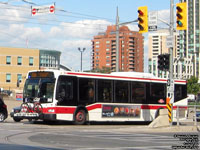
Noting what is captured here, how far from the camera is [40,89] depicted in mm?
26188

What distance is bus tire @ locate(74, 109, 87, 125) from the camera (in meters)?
26.8

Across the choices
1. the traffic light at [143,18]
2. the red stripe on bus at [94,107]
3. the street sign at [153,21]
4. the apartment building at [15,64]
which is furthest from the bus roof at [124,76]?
the apartment building at [15,64]

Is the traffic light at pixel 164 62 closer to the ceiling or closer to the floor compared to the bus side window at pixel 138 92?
closer to the ceiling

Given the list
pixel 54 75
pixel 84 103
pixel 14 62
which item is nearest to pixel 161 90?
pixel 84 103

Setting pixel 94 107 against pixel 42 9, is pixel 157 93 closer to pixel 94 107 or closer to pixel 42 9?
pixel 94 107

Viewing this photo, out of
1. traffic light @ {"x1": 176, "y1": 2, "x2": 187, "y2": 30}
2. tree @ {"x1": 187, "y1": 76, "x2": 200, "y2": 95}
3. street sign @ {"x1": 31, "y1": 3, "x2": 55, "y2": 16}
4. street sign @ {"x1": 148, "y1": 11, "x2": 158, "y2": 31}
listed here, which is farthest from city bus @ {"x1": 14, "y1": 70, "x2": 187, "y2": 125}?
tree @ {"x1": 187, "y1": 76, "x2": 200, "y2": 95}

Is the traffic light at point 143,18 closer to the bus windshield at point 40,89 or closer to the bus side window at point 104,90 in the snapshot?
the bus side window at point 104,90

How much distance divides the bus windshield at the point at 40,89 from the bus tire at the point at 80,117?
2.04 m

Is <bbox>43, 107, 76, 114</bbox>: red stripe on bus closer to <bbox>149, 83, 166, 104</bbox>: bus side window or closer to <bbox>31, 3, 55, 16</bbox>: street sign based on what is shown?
<bbox>149, 83, 166, 104</bbox>: bus side window

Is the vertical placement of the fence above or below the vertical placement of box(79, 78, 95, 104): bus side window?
below

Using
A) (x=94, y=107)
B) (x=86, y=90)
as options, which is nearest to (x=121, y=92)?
(x=94, y=107)

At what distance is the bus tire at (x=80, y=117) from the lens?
88.0 ft

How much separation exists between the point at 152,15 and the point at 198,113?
652 centimetres

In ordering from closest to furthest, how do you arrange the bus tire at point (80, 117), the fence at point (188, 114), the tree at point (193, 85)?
the fence at point (188, 114) → the bus tire at point (80, 117) → the tree at point (193, 85)
